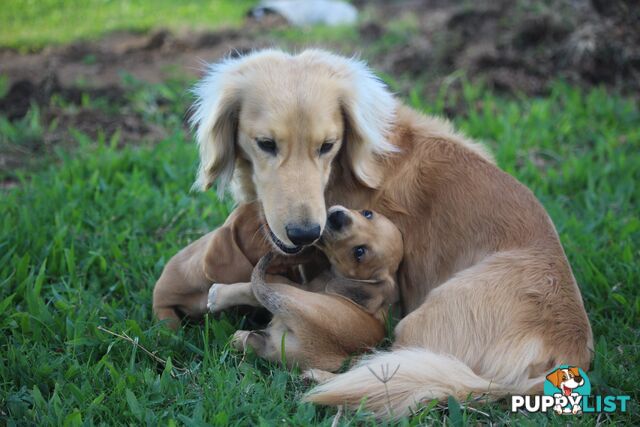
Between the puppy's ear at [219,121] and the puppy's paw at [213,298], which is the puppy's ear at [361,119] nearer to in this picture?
the puppy's ear at [219,121]

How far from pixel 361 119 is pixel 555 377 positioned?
64.5 inches

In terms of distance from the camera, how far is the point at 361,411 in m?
3.16

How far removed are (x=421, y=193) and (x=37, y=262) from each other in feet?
7.72

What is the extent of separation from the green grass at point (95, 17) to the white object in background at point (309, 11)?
437 mm

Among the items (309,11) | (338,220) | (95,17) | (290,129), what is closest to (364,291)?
(338,220)

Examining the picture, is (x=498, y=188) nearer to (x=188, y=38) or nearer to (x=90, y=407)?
(x=90, y=407)

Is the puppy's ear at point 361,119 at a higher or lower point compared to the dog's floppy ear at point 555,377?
higher

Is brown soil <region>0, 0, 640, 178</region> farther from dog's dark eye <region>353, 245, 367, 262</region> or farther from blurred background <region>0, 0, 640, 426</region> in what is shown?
dog's dark eye <region>353, 245, 367, 262</region>

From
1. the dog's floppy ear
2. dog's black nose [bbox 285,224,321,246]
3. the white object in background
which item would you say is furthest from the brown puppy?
the white object in background

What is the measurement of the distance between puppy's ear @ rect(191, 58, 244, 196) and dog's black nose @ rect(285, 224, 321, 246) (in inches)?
32.3

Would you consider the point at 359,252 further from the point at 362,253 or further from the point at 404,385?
the point at 404,385

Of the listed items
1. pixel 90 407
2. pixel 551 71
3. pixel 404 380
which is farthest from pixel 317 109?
pixel 551 71

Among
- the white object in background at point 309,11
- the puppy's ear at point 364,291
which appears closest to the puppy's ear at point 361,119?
the puppy's ear at point 364,291

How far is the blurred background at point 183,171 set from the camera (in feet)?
11.1
